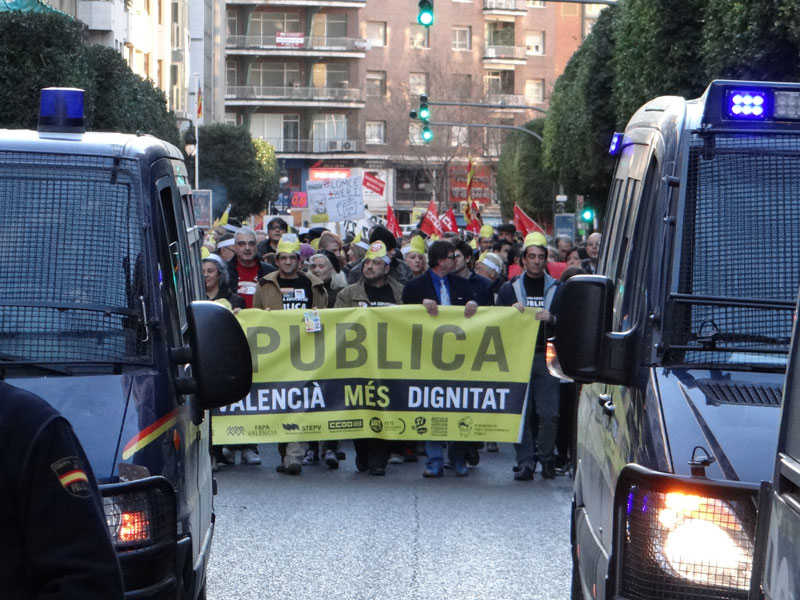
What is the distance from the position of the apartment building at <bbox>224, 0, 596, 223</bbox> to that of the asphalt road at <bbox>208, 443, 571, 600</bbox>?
83.0 metres

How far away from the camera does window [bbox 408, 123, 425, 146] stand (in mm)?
98125

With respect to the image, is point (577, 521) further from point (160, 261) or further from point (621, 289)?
point (160, 261)

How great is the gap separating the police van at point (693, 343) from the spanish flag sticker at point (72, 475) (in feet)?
7.01

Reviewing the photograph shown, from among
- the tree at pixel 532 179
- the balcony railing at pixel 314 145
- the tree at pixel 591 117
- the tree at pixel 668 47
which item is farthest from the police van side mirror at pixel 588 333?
the balcony railing at pixel 314 145

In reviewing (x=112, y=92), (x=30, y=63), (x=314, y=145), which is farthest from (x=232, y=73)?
(x=30, y=63)

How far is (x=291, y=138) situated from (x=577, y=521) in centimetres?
9521

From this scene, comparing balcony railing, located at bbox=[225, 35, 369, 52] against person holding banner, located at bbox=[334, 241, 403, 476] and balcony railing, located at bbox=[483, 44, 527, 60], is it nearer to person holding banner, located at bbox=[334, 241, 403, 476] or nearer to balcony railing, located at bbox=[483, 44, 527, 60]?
balcony railing, located at bbox=[483, 44, 527, 60]

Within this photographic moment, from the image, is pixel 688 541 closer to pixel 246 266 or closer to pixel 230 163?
pixel 246 266

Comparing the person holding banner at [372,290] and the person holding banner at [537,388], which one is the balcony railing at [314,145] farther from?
the person holding banner at [537,388]

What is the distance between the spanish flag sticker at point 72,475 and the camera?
2.60 metres

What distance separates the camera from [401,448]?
13500 millimetres

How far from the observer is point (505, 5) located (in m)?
102

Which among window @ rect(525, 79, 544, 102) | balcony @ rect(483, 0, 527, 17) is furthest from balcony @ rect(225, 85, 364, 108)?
window @ rect(525, 79, 544, 102)

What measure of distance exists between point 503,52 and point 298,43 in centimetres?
1420
